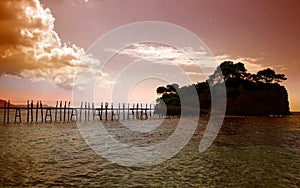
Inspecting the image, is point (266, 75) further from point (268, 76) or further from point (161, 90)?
point (161, 90)

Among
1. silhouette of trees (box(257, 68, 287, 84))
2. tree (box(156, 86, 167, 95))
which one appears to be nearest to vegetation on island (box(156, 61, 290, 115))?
silhouette of trees (box(257, 68, 287, 84))

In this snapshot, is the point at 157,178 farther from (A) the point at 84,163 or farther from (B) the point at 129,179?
(A) the point at 84,163

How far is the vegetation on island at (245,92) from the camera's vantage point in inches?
3925

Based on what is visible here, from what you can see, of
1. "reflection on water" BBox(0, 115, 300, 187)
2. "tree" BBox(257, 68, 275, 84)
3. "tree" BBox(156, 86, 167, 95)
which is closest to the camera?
"reflection on water" BBox(0, 115, 300, 187)

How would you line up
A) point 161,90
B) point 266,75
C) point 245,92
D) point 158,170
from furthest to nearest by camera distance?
point 161,90
point 266,75
point 245,92
point 158,170

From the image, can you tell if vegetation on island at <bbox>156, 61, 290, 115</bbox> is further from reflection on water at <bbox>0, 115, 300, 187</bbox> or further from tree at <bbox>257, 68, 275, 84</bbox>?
reflection on water at <bbox>0, 115, 300, 187</bbox>

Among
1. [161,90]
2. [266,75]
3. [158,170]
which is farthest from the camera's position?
[161,90]

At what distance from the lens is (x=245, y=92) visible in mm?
99750

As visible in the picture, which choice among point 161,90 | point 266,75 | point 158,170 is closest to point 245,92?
point 266,75

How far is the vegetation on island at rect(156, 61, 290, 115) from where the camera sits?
99.7m

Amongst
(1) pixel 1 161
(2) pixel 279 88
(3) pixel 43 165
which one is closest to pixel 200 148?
(3) pixel 43 165

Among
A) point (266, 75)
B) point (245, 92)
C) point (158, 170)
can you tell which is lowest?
point (158, 170)

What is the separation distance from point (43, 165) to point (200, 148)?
14034mm

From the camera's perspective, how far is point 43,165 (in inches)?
653
